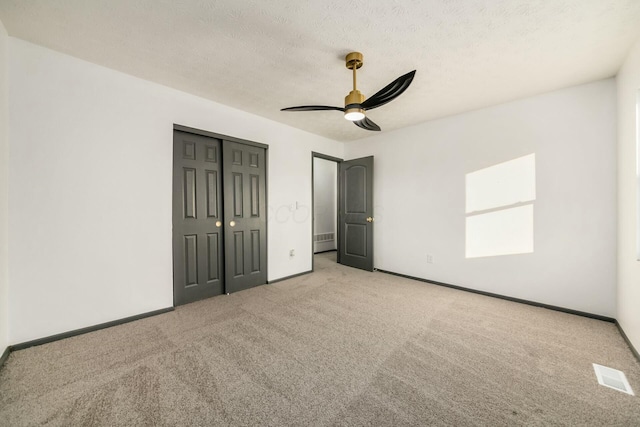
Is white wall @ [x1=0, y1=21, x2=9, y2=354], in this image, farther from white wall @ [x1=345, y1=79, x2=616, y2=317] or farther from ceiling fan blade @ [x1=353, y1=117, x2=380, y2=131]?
white wall @ [x1=345, y1=79, x2=616, y2=317]

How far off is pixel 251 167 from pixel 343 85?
173cm

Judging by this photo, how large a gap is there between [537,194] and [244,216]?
12.4 feet

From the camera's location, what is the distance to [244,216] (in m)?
3.56

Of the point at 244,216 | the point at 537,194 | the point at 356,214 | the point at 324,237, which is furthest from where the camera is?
the point at 324,237

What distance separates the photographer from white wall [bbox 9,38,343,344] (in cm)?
204

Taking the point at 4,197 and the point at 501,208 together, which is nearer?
the point at 4,197

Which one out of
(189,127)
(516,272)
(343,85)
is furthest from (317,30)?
(516,272)

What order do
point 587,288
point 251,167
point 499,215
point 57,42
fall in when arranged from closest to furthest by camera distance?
point 57,42, point 587,288, point 499,215, point 251,167

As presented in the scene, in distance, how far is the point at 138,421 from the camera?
1.36 meters

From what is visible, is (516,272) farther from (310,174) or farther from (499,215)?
(310,174)

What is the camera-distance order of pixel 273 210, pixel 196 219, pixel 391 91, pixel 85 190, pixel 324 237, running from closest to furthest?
1. pixel 391 91
2. pixel 85 190
3. pixel 196 219
4. pixel 273 210
5. pixel 324 237

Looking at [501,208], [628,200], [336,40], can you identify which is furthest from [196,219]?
[628,200]

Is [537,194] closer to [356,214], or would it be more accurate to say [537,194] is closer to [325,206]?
[356,214]

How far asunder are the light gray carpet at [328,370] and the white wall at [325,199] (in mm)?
3772
